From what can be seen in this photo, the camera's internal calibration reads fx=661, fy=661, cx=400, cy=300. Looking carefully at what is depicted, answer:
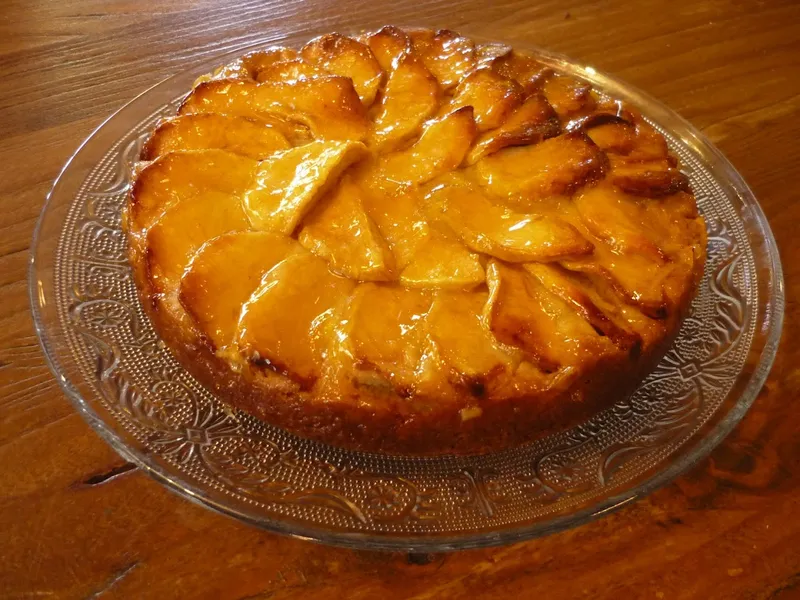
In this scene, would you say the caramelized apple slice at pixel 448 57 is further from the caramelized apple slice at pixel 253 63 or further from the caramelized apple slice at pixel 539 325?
the caramelized apple slice at pixel 539 325

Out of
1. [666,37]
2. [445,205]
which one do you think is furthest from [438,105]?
[666,37]

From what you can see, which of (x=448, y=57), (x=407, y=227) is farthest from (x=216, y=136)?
(x=448, y=57)

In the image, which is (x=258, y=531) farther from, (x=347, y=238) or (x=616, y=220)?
(x=616, y=220)

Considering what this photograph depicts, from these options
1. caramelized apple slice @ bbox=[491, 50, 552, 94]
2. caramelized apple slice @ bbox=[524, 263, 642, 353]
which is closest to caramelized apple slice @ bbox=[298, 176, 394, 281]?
caramelized apple slice @ bbox=[524, 263, 642, 353]

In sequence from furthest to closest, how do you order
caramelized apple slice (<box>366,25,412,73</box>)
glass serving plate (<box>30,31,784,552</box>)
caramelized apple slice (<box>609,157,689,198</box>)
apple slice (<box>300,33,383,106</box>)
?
caramelized apple slice (<box>366,25,412,73</box>)
apple slice (<box>300,33,383,106</box>)
caramelized apple slice (<box>609,157,689,198</box>)
glass serving plate (<box>30,31,784,552</box>)

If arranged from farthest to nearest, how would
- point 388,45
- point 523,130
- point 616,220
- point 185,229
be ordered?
point 388,45
point 523,130
point 616,220
point 185,229

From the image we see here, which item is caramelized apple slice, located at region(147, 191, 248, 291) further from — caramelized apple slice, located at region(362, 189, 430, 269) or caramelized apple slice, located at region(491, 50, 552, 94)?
caramelized apple slice, located at region(491, 50, 552, 94)
